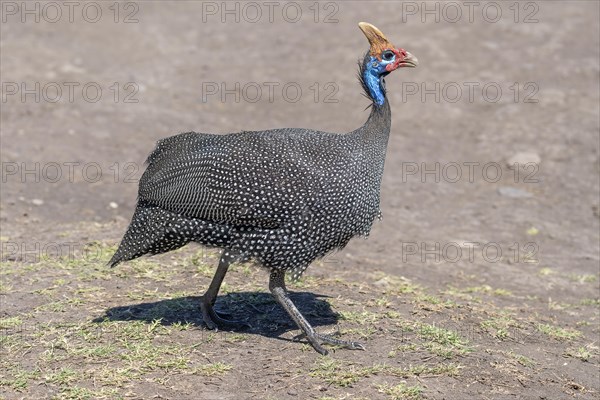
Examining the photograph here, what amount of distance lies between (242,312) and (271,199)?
1172 millimetres

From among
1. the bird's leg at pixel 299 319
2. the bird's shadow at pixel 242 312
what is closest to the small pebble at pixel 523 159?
the bird's shadow at pixel 242 312

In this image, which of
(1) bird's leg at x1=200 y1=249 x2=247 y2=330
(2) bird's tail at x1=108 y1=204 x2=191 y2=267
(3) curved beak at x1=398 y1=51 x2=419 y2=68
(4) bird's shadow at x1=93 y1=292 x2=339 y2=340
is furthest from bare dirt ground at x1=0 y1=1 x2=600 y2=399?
(3) curved beak at x1=398 y1=51 x2=419 y2=68

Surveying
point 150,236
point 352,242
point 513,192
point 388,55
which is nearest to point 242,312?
point 150,236

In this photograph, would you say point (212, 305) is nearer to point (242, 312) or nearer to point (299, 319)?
point (242, 312)

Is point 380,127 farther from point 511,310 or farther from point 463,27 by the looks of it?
point 463,27

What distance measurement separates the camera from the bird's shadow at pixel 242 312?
5.71 m

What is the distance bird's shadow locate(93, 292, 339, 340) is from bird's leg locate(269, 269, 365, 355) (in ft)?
1.02

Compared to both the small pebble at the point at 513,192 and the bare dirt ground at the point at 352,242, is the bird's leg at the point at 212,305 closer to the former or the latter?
the bare dirt ground at the point at 352,242

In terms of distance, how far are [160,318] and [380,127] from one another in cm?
196

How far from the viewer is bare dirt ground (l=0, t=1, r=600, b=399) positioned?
5.15 m

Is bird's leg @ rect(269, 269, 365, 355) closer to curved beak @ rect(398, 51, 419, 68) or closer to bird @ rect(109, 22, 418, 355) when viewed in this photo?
bird @ rect(109, 22, 418, 355)

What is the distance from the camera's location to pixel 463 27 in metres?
14.1

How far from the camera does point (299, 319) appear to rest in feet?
17.5

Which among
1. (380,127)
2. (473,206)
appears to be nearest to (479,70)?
(473,206)
